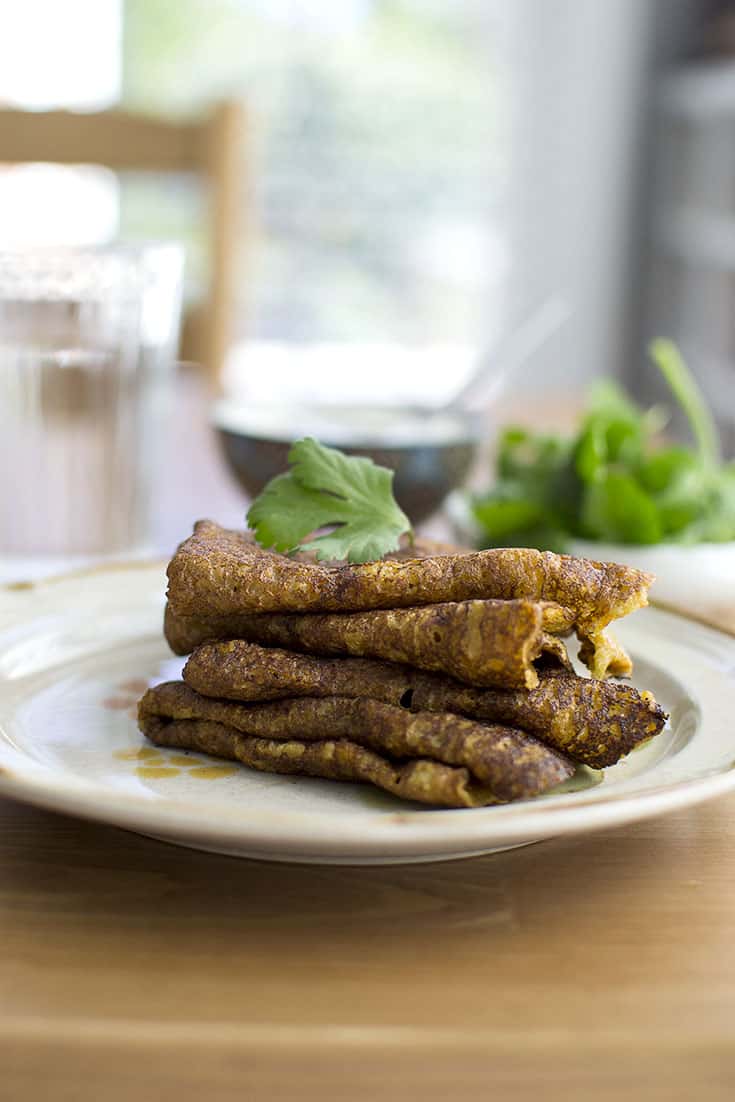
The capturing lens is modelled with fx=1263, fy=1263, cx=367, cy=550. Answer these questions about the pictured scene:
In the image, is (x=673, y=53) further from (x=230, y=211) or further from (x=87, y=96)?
(x=230, y=211)

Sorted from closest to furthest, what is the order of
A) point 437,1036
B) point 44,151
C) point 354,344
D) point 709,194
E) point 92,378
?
point 437,1036, point 92,378, point 44,151, point 709,194, point 354,344

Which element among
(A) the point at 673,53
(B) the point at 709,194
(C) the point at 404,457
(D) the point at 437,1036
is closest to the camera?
(D) the point at 437,1036

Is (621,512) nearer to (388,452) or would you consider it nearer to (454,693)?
(388,452)

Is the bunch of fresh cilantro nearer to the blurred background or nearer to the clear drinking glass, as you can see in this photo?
the clear drinking glass

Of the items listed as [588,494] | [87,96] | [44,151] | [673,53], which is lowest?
[588,494]

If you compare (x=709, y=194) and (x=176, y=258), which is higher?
(x=709, y=194)

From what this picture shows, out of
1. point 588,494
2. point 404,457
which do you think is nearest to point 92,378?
point 404,457
